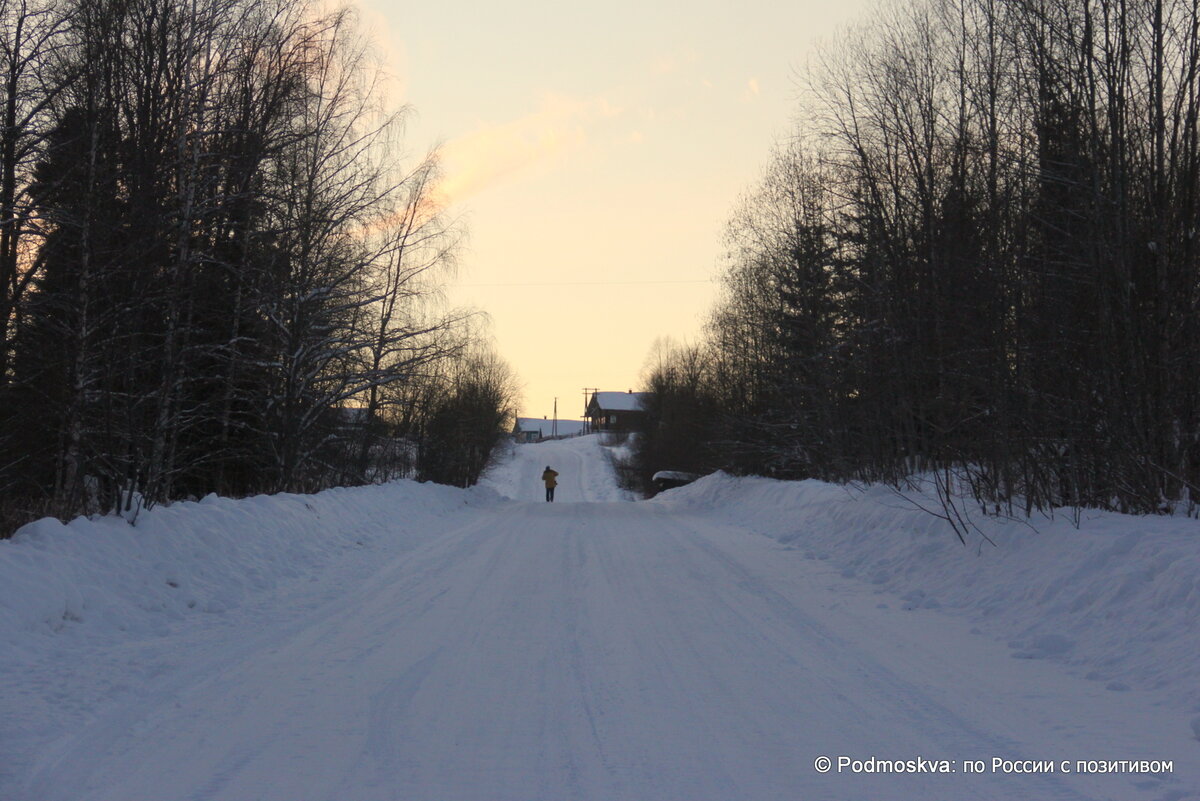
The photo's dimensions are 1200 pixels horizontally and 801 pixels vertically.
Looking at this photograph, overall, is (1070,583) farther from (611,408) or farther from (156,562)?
(611,408)

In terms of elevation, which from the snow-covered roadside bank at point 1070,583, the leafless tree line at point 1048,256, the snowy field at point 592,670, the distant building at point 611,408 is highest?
the distant building at point 611,408

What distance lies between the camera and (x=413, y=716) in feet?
18.2

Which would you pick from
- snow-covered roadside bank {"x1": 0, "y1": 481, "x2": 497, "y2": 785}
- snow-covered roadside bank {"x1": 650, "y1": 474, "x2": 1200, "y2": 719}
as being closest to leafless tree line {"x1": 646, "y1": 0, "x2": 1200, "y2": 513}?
snow-covered roadside bank {"x1": 650, "y1": 474, "x2": 1200, "y2": 719}

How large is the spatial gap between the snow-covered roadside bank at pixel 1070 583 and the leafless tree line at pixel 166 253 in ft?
31.9

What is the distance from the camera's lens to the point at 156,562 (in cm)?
945

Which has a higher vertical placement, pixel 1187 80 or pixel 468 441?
pixel 1187 80

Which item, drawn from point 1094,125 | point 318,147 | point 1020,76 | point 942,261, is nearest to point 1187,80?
point 1094,125

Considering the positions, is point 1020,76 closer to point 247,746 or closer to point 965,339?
point 965,339

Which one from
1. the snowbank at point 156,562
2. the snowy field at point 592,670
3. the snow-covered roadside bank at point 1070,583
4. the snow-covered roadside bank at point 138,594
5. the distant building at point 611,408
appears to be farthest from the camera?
the distant building at point 611,408

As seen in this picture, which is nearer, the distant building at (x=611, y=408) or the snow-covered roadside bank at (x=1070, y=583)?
the snow-covered roadside bank at (x=1070, y=583)

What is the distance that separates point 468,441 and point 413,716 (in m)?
37.2

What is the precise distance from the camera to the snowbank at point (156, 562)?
24.3 feet

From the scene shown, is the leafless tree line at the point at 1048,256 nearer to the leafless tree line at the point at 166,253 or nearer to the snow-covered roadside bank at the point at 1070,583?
the snow-covered roadside bank at the point at 1070,583

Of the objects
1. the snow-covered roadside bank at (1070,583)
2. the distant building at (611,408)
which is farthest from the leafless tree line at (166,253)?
the distant building at (611,408)
